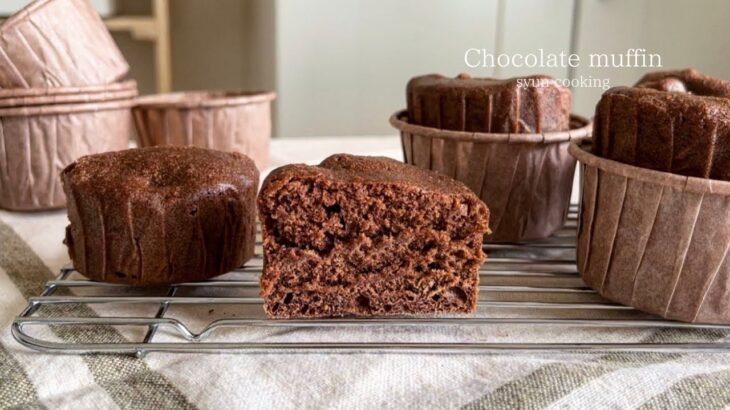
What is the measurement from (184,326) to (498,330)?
49cm

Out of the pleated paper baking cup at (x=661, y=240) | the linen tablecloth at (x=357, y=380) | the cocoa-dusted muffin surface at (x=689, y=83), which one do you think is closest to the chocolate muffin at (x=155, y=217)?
the linen tablecloth at (x=357, y=380)

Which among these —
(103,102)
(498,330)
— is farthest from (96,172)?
(498,330)

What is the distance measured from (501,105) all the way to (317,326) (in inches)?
23.6

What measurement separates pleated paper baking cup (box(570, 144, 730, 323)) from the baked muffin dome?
0.15 feet

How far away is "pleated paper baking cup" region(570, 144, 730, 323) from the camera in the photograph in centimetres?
94

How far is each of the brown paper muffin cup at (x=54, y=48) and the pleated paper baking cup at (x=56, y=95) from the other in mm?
18

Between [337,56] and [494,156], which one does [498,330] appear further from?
[337,56]

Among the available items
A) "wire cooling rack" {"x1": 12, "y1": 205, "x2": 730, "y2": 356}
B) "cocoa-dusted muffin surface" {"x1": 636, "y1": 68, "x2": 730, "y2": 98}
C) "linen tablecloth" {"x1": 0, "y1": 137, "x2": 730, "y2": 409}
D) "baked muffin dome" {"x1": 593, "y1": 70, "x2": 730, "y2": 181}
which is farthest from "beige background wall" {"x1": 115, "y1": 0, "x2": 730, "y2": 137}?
"linen tablecloth" {"x1": 0, "y1": 137, "x2": 730, "y2": 409}

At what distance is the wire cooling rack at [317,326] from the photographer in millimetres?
919

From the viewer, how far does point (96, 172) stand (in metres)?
1.09

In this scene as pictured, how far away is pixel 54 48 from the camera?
1429 millimetres

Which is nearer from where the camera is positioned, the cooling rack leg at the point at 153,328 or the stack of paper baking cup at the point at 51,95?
the cooling rack leg at the point at 153,328

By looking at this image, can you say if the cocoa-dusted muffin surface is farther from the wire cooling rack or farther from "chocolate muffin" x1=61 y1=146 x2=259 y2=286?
"chocolate muffin" x1=61 y1=146 x2=259 y2=286

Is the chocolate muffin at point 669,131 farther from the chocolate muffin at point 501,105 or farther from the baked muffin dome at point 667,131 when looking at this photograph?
the chocolate muffin at point 501,105
